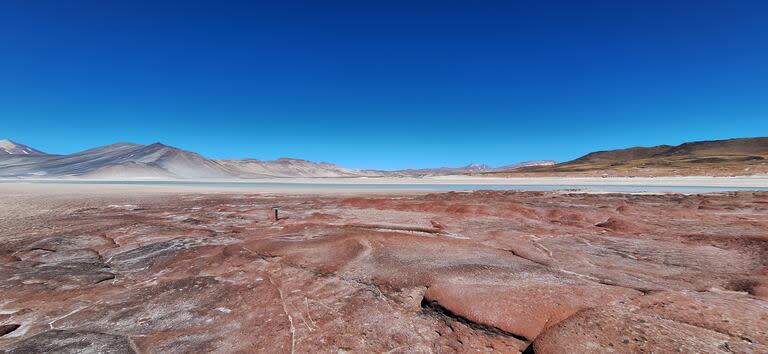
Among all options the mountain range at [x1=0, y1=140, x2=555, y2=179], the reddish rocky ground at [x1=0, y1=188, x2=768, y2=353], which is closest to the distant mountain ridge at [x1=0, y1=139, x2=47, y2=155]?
the mountain range at [x1=0, y1=140, x2=555, y2=179]

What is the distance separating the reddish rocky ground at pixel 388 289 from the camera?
3.45 meters

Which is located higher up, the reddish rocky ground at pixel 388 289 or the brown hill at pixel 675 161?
the brown hill at pixel 675 161

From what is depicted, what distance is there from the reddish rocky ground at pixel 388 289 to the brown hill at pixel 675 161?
59192mm

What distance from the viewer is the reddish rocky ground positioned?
345cm

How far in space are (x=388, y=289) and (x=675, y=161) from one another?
112 meters

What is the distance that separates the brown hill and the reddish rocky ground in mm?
59192

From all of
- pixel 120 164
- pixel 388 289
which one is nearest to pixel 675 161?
pixel 388 289

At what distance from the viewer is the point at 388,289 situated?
4941 mm

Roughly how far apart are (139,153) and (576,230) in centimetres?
16428

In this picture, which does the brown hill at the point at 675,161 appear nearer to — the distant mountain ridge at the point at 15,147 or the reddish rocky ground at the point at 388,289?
the reddish rocky ground at the point at 388,289

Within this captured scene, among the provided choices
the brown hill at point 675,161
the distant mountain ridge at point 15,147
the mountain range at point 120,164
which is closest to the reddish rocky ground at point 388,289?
the brown hill at point 675,161

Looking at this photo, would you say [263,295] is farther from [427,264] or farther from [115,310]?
[427,264]

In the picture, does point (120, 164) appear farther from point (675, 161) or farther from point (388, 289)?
point (675, 161)

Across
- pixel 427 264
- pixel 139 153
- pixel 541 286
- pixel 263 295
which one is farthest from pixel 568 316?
pixel 139 153
